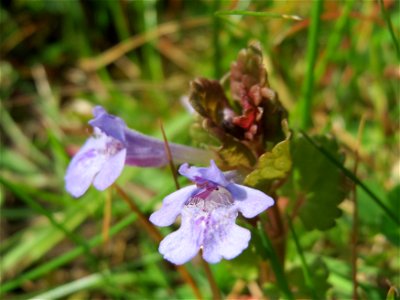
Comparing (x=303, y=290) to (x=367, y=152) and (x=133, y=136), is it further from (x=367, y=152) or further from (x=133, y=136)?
(x=367, y=152)

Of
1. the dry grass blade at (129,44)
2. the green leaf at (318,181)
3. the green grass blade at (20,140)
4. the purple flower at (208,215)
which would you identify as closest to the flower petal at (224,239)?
the purple flower at (208,215)

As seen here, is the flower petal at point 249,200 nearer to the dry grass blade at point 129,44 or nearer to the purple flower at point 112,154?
the purple flower at point 112,154

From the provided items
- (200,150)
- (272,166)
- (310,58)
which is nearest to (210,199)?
(272,166)

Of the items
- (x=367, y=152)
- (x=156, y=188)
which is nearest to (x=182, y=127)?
(x=156, y=188)

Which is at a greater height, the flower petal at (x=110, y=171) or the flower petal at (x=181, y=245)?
the flower petal at (x=110, y=171)

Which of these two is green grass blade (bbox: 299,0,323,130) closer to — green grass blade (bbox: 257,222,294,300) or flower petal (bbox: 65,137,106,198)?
green grass blade (bbox: 257,222,294,300)

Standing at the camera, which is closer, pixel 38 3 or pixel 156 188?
pixel 156 188

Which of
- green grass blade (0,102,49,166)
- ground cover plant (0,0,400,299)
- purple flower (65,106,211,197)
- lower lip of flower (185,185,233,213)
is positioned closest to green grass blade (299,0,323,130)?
ground cover plant (0,0,400,299)

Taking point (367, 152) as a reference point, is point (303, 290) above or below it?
below
